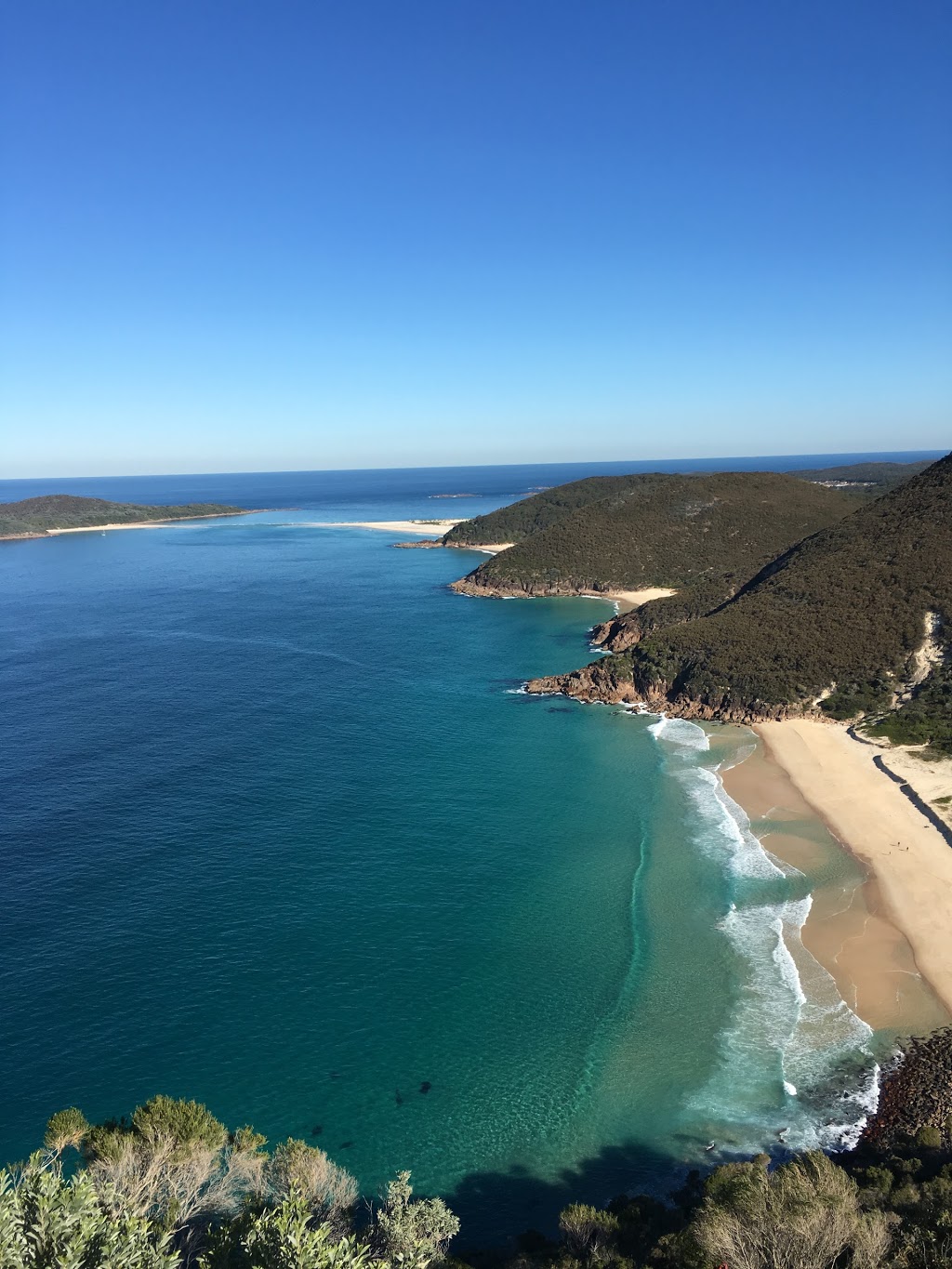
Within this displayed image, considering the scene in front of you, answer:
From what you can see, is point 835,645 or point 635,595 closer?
point 835,645

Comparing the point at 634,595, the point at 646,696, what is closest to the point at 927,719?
the point at 646,696

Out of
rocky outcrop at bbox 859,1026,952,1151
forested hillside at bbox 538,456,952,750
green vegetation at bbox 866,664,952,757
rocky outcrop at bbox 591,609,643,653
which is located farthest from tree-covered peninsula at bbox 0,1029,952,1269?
rocky outcrop at bbox 591,609,643,653

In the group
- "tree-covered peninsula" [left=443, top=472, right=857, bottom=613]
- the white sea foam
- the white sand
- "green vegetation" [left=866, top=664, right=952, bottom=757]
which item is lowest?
the white sea foam

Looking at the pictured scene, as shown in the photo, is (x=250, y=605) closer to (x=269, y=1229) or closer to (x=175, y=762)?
(x=175, y=762)

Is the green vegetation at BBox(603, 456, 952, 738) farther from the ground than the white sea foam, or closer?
farther from the ground

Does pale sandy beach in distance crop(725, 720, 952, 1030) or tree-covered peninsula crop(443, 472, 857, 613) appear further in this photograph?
tree-covered peninsula crop(443, 472, 857, 613)

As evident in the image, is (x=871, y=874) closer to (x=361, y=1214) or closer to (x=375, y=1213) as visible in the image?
(x=375, y=1213)

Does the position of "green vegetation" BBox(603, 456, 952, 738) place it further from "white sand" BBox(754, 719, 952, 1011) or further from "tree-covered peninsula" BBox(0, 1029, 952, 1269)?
"tree-covered peninsula" BBox(0, 1029, 952, 1269)
